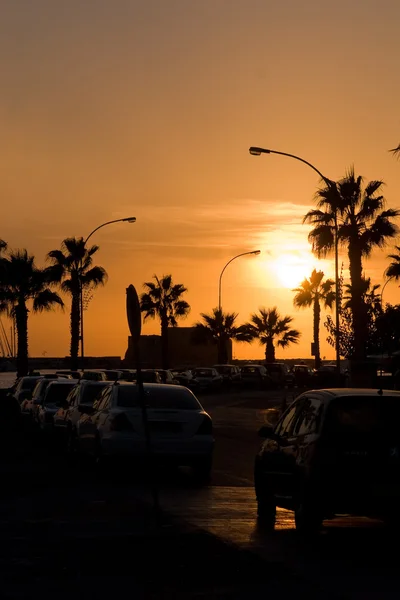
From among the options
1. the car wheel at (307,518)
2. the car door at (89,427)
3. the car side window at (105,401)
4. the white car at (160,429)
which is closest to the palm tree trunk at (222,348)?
the car door at (89,427)

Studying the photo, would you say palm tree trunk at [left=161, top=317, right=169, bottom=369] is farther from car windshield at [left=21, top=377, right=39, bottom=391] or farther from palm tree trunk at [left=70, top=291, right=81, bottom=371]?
car windshield at [left=21, top=377, right=39, bottom=391]

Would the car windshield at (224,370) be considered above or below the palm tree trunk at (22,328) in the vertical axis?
below

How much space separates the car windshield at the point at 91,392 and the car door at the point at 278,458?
1140 centimetres

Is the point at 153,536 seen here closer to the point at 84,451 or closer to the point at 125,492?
the point at 125,492

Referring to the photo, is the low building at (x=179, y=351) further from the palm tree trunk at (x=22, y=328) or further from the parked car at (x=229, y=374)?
the palm tree trunk at (x=22, y=328)

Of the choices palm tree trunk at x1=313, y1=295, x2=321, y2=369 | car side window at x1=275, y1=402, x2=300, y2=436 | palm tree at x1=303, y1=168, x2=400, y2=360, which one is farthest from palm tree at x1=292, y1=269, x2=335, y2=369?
car side window at x1=275, y1=402, x2=300, y2=436

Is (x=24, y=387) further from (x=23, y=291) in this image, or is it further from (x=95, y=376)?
(x=23, y=291)

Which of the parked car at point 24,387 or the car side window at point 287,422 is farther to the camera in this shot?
the parked car at point 24,387

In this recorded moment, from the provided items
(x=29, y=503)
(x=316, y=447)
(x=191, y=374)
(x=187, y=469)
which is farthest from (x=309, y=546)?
(x=191, y=374)

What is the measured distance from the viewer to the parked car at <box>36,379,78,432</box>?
29.6 metres

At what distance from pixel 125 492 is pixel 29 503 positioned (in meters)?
1.91

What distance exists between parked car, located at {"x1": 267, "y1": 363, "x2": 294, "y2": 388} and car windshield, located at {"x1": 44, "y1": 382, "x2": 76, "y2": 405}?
1927 inches

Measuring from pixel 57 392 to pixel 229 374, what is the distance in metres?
46.3

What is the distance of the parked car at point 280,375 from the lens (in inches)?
3176
